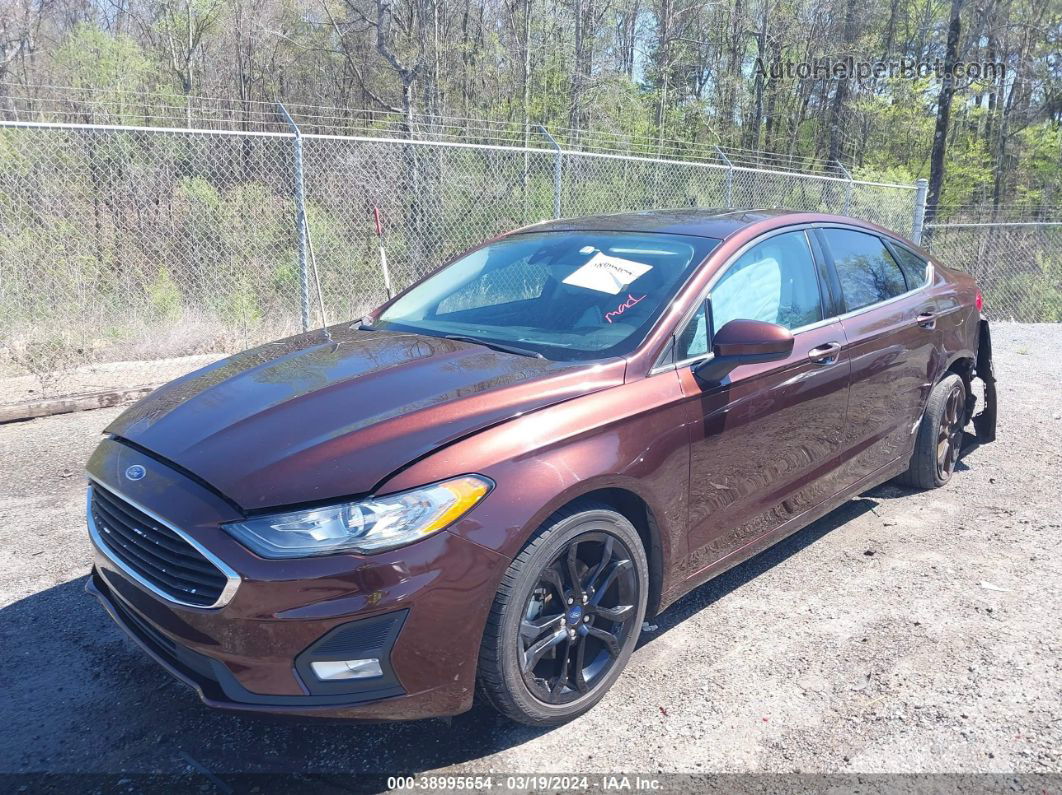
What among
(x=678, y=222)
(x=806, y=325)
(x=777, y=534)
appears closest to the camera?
(x=777, y=534)

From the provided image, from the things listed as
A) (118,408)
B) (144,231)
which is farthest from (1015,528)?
(144,231)

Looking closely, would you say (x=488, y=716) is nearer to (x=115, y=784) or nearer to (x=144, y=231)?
(x=115, y=784)

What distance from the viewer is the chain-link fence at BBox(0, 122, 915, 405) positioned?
9555mm

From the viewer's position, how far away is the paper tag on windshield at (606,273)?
328 cm

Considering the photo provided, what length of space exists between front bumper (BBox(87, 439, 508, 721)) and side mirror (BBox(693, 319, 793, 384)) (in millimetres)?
1211

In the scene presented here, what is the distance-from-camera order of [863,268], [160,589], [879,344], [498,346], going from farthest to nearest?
[863,268] → [879,344] → [498,346] → [160,589]

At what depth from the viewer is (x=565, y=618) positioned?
2561mm

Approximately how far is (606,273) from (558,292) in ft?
0.74

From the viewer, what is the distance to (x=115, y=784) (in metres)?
2.33

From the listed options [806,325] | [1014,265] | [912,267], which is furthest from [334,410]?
[1014,265]

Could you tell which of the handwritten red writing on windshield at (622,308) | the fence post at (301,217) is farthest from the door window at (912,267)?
the fence post at (301,217)

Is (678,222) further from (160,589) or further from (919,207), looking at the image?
(919,207)

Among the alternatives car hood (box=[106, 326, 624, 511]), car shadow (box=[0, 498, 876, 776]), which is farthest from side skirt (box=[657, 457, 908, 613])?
car hood (box=[106, 326, 624, 511])

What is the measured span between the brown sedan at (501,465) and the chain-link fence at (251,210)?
5.55 meters
